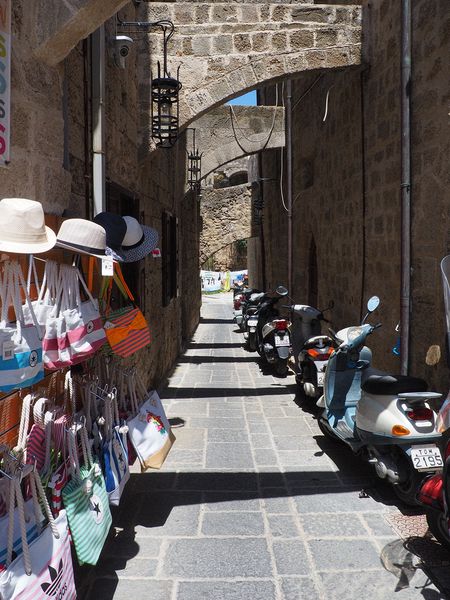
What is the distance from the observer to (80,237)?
256 centimetres

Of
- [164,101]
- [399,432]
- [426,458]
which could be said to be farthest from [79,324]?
[164,101]

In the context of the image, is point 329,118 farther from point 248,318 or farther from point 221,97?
point 248,318

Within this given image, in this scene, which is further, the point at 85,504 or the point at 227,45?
the point at 227,45

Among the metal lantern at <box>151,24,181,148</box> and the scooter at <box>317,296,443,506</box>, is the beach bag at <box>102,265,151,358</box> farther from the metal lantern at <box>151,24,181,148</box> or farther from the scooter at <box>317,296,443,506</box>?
the metal lantern at <box>151,24,181,148</box>

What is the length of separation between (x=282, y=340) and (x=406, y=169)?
3.50 metres

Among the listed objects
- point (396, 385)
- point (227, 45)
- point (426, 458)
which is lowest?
point (426, 458)

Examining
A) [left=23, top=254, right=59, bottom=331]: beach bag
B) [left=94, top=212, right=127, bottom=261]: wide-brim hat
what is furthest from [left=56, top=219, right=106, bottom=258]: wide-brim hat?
[left=94, top=212, right=127, bottom=261]: wide-brim hat

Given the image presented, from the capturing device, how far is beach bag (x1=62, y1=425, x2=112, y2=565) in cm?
231

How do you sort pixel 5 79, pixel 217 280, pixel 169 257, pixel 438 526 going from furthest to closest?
pixel 217 280 < pixel 169 257 < pixel 438 526 < pixel 5 79

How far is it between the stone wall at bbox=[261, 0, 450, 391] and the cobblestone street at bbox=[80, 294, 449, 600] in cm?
128

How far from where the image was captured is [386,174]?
5645 millimetres

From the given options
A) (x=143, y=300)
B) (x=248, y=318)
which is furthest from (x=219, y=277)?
(x=143, y=300)

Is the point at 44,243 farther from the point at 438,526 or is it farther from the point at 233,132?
the point at 233,132

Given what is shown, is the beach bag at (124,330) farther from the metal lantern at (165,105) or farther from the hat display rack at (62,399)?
the metal lantern at (165,105)
